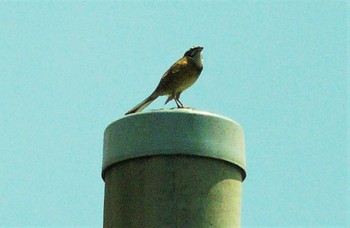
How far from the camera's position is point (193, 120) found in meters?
4.00

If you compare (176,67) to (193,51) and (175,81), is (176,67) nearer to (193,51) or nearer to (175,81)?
(175,81)

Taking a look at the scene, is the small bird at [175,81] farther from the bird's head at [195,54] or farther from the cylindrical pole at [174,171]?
the cylindrical pole at [174,171]

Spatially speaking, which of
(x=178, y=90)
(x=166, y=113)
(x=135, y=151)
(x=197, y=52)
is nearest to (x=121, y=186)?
(x=135, y=151)

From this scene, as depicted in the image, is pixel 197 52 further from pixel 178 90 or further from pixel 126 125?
pixel 126 125

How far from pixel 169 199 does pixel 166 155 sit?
0.84 ft

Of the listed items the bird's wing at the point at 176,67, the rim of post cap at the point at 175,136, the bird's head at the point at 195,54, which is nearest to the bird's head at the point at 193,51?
the bird's head at the point at 195,54

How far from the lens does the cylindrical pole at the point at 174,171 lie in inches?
150

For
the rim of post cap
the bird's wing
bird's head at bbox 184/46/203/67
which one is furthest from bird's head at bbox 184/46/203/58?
the rim of post cap

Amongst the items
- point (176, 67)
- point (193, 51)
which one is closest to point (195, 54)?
point (193, 51)

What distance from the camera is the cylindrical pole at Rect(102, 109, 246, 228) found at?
12.5ft

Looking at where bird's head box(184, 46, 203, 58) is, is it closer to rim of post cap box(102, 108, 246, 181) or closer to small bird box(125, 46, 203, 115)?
small bird box(125, 46, 203, 115)

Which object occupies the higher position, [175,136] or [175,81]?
[175,81]

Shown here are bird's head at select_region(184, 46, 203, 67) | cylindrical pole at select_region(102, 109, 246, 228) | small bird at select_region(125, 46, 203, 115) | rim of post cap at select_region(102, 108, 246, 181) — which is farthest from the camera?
bird's head at select_region(184, 46, 203, 67)

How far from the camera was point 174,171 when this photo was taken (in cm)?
388
